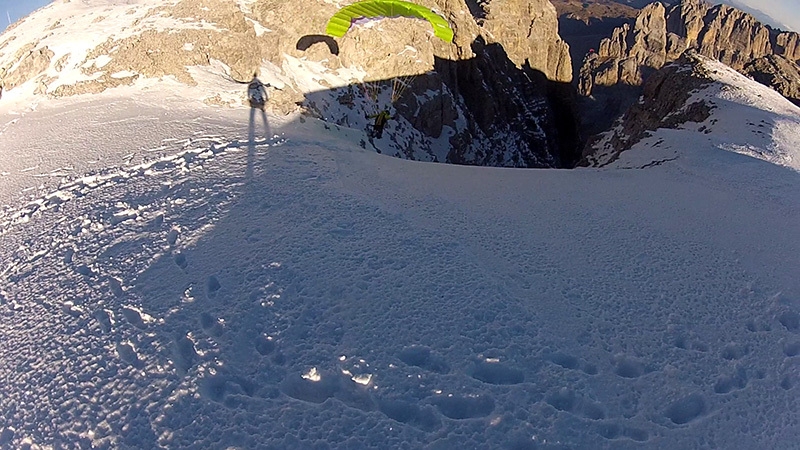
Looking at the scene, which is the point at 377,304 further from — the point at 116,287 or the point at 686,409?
the point at 116,287

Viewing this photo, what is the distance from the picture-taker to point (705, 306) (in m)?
5.59

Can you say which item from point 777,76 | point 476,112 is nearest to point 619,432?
point 476,112

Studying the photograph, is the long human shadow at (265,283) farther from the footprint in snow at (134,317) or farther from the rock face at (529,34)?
the rock face at (529,34)

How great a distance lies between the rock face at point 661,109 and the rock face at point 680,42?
3750cm

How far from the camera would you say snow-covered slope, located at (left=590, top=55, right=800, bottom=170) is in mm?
13680

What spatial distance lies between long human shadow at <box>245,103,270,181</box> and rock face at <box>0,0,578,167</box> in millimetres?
992

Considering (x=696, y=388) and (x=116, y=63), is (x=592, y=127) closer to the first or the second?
(x=116, y=63)

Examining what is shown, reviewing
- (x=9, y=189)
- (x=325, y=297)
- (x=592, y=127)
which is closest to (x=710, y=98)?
(x=325, y=297)

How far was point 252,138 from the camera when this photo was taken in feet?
35.2

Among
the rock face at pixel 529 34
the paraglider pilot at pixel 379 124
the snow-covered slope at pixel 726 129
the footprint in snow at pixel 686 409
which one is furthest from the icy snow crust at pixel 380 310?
the rock face at pixel 529 34

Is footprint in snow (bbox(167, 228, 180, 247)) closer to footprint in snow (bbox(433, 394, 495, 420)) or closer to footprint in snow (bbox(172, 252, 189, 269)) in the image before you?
footprint in snow (bbox(172, 252, 189, 269))

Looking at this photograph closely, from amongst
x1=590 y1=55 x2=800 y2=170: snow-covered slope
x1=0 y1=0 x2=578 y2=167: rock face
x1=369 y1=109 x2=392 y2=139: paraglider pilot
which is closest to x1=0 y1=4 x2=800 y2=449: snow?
x1=590 y1=55 x2=800 y2=170: snow-covered slope

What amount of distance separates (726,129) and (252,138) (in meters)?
14.4

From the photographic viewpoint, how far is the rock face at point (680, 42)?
2397 inches
